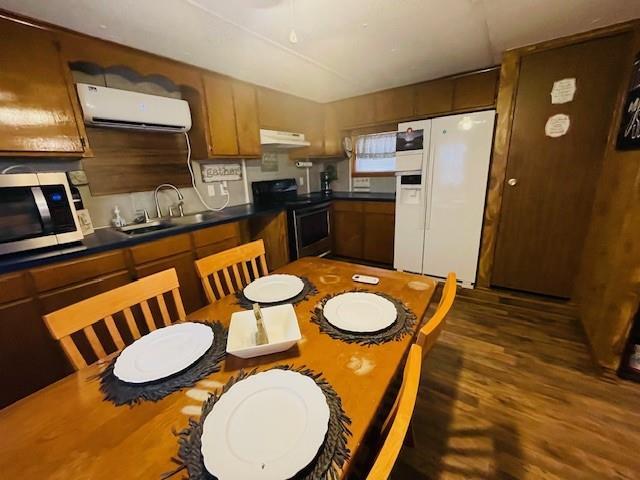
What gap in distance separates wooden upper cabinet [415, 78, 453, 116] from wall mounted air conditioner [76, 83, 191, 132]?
7.65ft

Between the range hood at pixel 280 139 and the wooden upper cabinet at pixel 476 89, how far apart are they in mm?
1706

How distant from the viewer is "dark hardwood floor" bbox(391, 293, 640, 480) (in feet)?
3.86

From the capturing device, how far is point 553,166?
2182 millimetres

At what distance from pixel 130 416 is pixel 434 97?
3.31 m

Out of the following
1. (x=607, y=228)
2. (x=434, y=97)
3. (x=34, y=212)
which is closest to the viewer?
(x=34, y=212)

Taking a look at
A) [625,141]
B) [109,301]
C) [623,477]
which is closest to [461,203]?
[625,141]

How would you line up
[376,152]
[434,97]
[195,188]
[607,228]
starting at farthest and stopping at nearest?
[376,152]
[434,97]
[195,188]
[607,228]

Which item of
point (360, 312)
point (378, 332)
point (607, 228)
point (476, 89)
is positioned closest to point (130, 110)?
point (360, 312)

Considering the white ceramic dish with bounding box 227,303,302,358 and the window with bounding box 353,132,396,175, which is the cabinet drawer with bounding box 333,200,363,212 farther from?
the white ceramic dish with bounding box 227,303,302,358

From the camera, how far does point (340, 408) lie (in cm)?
62

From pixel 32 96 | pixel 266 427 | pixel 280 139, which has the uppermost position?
pixel 32 96

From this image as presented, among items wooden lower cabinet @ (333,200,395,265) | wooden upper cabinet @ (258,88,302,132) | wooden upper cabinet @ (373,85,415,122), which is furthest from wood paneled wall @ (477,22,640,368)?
wooden upper cabinet @ (258,88,302,132)

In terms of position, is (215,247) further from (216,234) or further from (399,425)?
(399,425)

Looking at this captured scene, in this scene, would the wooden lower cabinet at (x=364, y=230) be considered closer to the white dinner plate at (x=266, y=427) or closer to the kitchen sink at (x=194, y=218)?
the kitchen sink at (x=194, y=218)
